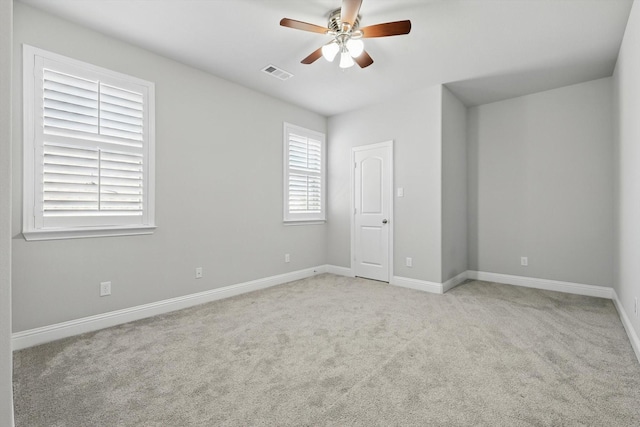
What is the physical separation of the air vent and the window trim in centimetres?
94

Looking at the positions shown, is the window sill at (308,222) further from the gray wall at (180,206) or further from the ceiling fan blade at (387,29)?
the ceiling fan blade at (387,29)

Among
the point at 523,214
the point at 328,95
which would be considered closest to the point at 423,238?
the point at 523,214

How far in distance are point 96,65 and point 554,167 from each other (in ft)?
17.9

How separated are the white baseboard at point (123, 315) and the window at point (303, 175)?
3.81 feet

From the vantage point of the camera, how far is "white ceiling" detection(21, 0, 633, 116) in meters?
2.53

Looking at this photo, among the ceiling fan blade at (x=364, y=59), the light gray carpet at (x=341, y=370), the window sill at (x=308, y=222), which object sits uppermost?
the ceiling fan blade at (x=364, y=59)

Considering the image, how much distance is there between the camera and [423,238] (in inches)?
169

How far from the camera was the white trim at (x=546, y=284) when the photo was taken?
388 centimetres

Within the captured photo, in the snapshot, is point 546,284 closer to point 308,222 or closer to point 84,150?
point 308,222

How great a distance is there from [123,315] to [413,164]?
3.88 m

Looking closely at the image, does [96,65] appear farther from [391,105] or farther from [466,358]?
[466,358]

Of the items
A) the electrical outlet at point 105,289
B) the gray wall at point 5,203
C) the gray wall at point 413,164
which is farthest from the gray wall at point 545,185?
the gray wall at point 5,203

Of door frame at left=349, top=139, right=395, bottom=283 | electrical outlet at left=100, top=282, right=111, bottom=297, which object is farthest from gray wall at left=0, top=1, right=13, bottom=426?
door frame at left=349, top=139, right=395, bottom=283

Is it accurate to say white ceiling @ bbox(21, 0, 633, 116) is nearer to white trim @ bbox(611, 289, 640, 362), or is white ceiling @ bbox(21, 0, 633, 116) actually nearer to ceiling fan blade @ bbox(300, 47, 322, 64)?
ceiling fan blade @ bbox(300, 47, 322, 64)
